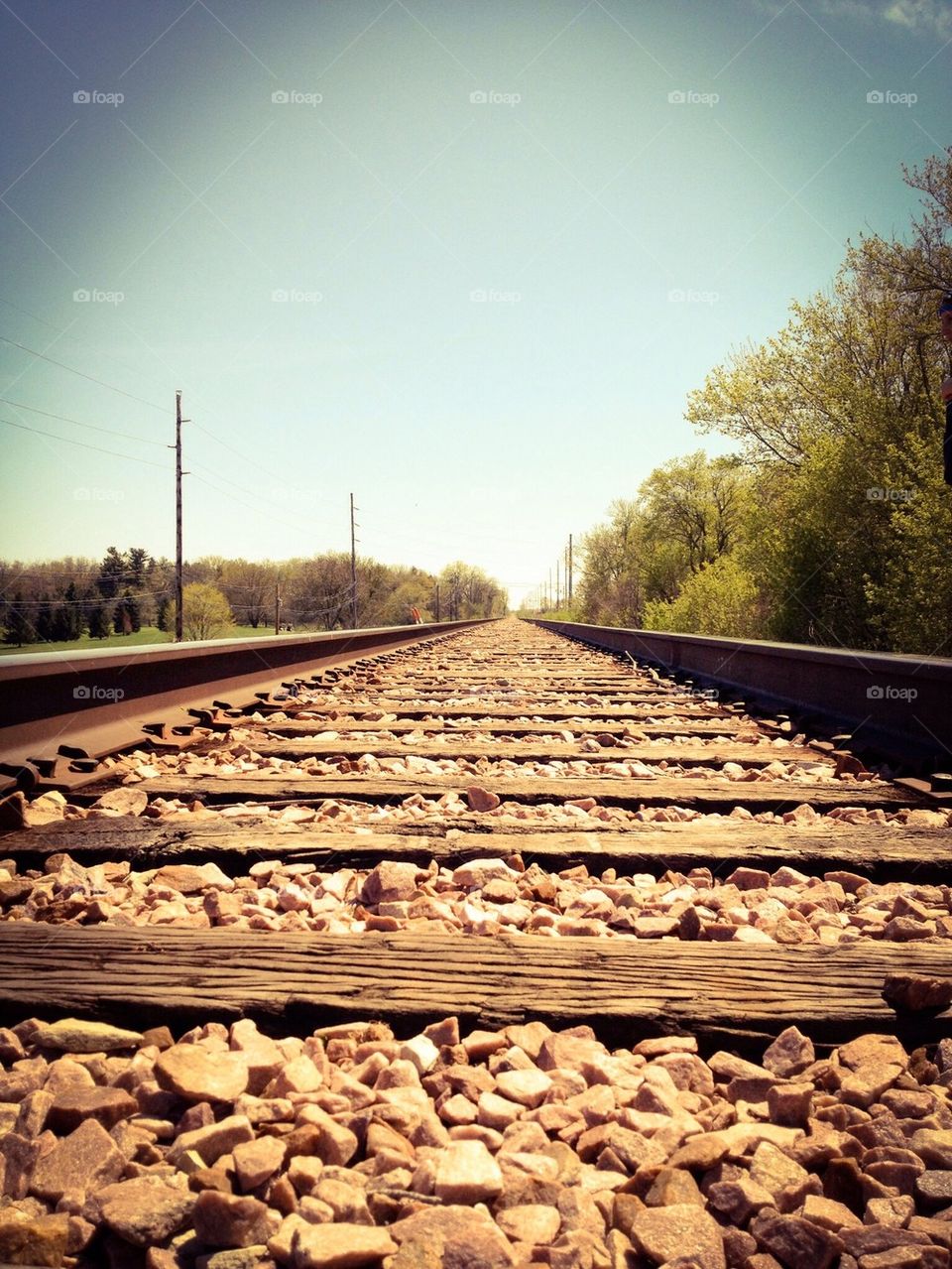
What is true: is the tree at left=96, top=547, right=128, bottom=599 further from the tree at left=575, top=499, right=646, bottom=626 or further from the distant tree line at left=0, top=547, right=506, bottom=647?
the tree at left=575, top=499, right=646, bottom=626

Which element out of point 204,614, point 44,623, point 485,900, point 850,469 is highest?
point 850,469

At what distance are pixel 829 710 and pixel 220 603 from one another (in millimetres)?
83545

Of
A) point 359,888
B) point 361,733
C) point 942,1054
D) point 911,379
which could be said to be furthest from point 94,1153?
point 911,379

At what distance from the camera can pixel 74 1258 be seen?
2.79 ft

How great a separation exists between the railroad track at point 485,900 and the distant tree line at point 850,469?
9272 millimetres

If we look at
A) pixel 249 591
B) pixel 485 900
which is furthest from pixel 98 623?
pixel 485 900

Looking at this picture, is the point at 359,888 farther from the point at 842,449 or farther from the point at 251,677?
the point at 842,449

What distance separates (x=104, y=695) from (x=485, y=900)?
2594mm

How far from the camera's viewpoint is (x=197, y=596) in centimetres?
7975

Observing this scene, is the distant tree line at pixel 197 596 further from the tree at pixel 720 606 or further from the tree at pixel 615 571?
the tree at pixel 720 606

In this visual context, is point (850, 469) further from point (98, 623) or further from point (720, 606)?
point (98, 623)

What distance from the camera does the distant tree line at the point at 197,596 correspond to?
273ft

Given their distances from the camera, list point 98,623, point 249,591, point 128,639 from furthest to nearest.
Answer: point 249,591, point 128,639, point 98,623

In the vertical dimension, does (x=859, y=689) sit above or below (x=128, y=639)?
above
